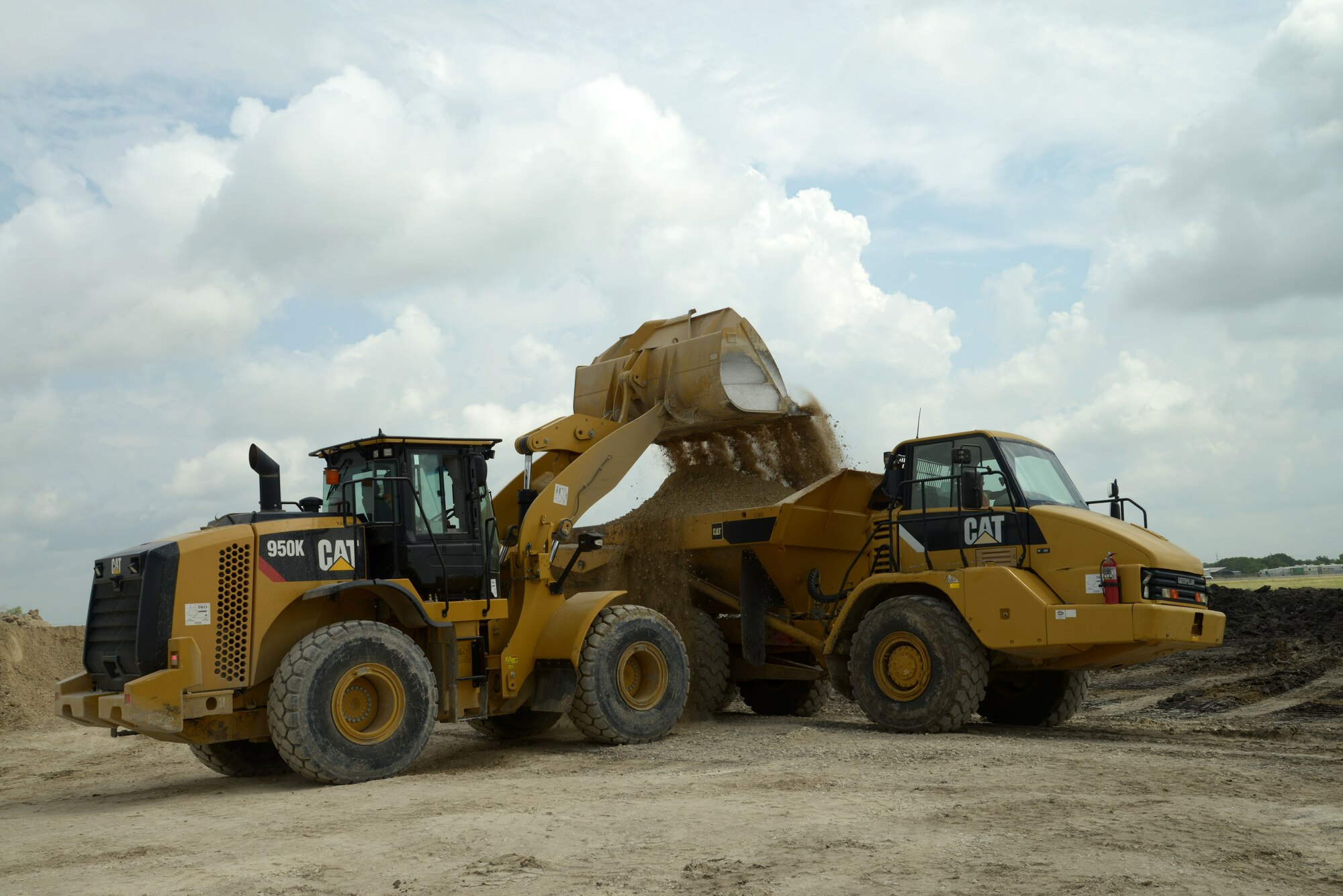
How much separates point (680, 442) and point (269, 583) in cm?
564

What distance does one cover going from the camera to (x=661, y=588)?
13.3 meters

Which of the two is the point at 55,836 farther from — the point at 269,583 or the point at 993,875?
the point at 993,875

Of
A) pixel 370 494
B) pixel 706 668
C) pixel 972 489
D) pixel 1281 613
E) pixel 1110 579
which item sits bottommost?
pixel 706 668

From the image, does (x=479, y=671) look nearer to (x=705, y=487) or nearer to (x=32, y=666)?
(x=705, y=487)

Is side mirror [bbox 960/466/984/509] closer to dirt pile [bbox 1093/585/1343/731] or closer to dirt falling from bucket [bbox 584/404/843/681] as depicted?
dirt falling from bucket [bbox 584/404/843/681]

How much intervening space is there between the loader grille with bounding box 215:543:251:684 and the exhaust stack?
80 cm

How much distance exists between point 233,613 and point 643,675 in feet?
13.5

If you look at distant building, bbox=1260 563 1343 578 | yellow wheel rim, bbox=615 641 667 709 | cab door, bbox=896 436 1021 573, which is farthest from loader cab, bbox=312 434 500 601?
distant building, bbox=1260 563 1343 578

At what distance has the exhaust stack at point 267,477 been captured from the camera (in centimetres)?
977

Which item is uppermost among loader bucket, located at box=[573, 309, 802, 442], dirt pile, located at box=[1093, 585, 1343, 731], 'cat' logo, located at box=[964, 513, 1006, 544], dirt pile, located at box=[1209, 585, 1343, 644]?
loader bucket, located at box=[573, 309, 802, 442]

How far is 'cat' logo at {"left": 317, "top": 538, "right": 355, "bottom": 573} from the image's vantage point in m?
9.47

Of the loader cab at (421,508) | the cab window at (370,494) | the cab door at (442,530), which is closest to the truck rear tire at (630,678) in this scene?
the loader cab at (421,508)

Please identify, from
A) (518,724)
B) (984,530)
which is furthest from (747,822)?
(518,724)

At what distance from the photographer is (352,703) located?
9.15 m
